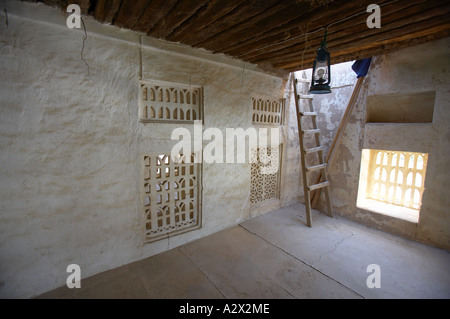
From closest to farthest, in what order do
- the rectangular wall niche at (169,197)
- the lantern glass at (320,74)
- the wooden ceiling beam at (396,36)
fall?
the wooden ceiling beam at (396,36), the lantern glass at (320,74), the rectangular wall niche at (169,197)

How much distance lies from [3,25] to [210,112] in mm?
2449

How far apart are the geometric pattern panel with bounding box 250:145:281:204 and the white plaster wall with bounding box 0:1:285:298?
202 centimetres

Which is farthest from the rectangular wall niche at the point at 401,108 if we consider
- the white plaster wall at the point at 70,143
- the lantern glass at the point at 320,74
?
the white plaster wall at the point at 70,143

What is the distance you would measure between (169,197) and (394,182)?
4.43 meters

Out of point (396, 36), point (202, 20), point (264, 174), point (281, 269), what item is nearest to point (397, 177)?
point (264, 174)

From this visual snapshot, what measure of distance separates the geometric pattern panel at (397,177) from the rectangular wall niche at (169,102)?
3802 millimetres

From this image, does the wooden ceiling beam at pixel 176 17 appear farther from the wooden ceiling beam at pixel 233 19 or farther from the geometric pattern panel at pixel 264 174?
the geometric pattern panel at pixel 264 174

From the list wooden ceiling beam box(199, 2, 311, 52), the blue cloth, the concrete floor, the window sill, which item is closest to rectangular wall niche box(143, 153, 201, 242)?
the concrete floor

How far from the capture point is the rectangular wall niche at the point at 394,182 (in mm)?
4020

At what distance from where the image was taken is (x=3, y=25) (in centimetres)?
201

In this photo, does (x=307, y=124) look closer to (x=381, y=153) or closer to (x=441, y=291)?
(x=381, y=153)

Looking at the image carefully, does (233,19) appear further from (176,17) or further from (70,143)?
(70,143)

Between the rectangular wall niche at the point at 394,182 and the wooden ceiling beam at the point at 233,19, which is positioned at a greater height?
the wooden ceiling beam at the point at 233,19

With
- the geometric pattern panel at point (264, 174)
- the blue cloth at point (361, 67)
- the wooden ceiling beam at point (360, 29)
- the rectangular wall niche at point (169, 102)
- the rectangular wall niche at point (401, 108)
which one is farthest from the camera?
the geometric pattern panel at point (264, 174)
